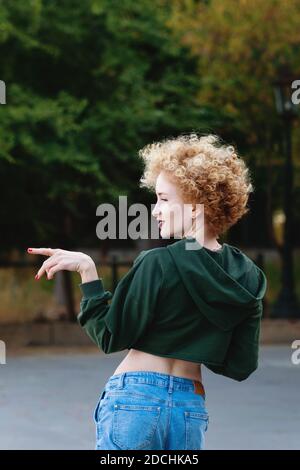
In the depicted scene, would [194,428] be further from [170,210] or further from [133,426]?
[170,210]

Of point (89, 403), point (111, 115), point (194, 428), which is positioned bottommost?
point (89, 403)

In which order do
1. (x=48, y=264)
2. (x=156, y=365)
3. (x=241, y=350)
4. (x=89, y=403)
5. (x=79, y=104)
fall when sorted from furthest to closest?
1. (x=79, y=104)
2. (x=89, y=403)
3. (x=241, y=350)
4. (x=156, y=365)
5. (x=48, y=264)

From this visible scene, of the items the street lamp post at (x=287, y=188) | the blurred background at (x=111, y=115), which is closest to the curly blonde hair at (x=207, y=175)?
the blurred background at (x=111, y=115)

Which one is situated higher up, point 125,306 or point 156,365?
point 125,306

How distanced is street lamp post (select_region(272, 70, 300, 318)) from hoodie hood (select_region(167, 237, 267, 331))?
1301 cm

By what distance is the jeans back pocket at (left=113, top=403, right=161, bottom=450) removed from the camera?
131 inches

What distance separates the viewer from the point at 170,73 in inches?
648

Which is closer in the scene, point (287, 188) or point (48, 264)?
point (48, 264)

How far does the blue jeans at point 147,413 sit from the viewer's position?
3.34m

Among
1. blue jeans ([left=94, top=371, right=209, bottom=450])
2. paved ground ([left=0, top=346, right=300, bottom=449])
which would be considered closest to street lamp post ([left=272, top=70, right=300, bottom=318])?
paved ground ([left=0, top=346, right=300, bottom=449])

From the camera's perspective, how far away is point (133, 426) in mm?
3330

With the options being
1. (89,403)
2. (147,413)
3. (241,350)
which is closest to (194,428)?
(147,413)

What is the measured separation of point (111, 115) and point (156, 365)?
12.0 m

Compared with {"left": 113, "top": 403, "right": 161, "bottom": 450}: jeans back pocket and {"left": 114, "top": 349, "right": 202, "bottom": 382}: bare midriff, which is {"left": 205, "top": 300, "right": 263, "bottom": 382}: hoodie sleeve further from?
{"left": 113, "top": 403, "right": 161, "bottom": 450}: jeans back pocket
